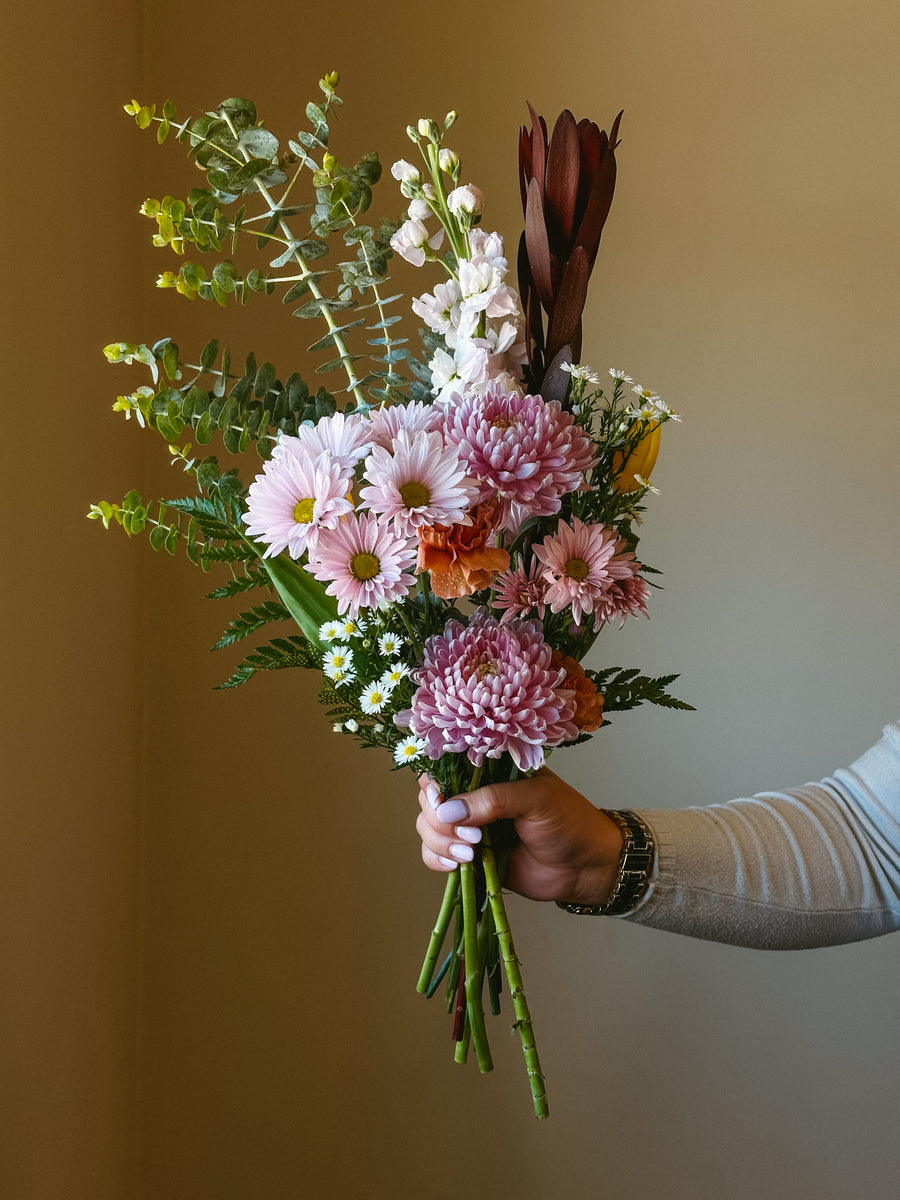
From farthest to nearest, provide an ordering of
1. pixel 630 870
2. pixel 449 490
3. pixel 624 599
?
pixel 630 870, pixel 624 599, pixel 449 490

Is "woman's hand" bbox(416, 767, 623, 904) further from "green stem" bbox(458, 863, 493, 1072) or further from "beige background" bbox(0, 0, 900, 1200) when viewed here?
"beige background" bbox(0, 0, 900, 1200)

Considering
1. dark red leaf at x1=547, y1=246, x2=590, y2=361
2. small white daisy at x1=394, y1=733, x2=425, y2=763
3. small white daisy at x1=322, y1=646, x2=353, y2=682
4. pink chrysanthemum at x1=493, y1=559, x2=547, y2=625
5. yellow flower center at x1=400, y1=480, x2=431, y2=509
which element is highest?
dark red leaf at x1=547, y1=246, x2=590, y2=361

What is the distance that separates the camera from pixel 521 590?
811 mm

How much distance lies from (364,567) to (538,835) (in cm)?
30

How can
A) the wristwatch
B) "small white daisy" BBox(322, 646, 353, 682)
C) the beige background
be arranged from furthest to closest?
the beige background
the wristwatch
"small white daisy" BBox(322, 646, 353, 682)

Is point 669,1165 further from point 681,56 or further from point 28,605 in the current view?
point 681,56

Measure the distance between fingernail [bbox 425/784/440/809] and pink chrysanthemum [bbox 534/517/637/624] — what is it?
19cm

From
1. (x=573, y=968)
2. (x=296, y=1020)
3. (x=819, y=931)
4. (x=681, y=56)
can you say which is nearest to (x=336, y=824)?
(x=296, y=1020)

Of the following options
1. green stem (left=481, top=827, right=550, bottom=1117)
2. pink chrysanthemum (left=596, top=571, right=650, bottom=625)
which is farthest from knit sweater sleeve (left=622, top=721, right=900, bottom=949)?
pink chrysanthemum (left=596, top=571, right=650, bottom=625)

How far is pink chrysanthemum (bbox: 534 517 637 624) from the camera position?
79 centimetres

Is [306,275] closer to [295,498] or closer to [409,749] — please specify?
[295,498]

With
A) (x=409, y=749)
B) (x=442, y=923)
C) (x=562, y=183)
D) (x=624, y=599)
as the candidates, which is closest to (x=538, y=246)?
(x=562, y=183)

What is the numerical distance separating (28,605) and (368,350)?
0.69 meters

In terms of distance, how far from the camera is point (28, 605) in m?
1.21
